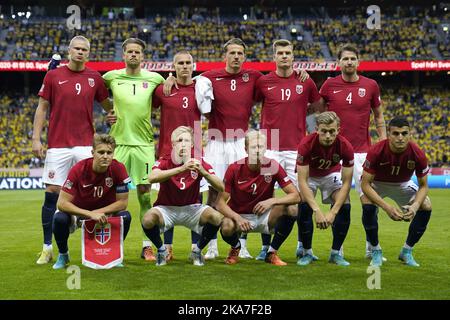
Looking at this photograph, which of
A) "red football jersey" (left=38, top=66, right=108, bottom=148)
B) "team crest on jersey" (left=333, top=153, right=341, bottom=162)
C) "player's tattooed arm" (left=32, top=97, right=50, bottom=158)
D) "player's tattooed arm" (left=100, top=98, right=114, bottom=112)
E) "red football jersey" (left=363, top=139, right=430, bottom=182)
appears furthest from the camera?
"player's tattooed arm" (left=100, top=98, right=114, bottom=112)

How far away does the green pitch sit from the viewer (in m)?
4.92

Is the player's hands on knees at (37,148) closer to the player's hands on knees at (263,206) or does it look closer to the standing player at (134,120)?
the standing player at (134,120)

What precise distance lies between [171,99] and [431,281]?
10.8ft

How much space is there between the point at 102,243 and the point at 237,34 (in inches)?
1257

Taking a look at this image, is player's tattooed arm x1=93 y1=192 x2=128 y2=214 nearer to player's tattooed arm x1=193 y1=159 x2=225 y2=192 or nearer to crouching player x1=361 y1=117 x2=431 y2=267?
player's tattooed arm x1=193 y1=159 x2=225 y2=192

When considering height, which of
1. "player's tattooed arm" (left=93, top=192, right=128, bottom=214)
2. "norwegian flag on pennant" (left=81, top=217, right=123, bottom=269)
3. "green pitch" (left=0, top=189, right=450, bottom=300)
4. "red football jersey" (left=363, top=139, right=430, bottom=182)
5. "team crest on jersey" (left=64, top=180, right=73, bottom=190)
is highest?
"red football jersey" (left=363, top=139, right=430, bottom=182)

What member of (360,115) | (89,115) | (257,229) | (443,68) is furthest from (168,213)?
(443,68)

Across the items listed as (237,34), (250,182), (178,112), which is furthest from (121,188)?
(237,34)

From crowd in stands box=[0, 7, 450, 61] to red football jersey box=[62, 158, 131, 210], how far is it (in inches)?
1068

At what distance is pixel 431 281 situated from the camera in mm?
5520

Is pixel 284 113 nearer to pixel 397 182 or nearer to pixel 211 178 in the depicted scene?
pixel 211 178

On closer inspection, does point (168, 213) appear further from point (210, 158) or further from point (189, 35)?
point (189, 35)

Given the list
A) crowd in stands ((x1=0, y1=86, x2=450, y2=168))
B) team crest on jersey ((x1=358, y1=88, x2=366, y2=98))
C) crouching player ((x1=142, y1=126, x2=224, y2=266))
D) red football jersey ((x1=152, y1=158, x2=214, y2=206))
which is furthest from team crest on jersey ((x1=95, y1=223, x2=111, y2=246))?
crowd in stands ((x1=0, y1=86, x2=450, y2=168))

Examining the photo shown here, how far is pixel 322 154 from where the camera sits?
638cm
